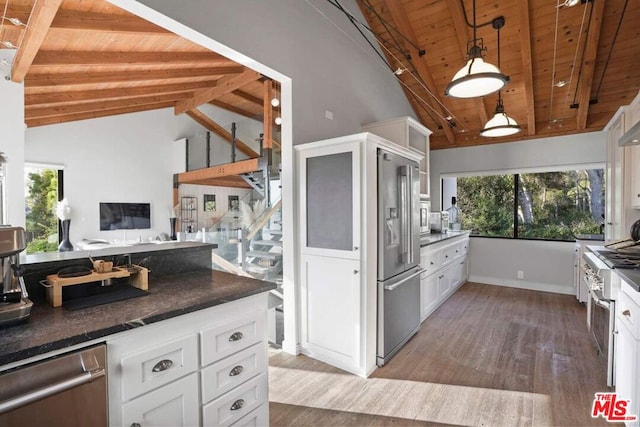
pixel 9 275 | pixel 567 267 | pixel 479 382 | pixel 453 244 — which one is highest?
pixel 9 275

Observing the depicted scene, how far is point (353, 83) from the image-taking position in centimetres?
394

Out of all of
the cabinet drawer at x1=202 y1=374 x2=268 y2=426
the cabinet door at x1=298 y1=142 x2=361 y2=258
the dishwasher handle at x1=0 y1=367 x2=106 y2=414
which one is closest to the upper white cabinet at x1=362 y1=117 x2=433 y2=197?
the cabinet door at x1=298 y1=142 x2=361 y2=258

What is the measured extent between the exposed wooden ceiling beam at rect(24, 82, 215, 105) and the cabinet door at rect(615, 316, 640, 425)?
6.65 m

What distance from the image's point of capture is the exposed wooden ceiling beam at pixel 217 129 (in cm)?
629

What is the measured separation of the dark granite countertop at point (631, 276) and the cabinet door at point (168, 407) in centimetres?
217

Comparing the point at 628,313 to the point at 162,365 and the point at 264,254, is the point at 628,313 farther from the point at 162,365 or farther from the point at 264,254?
the point at 264,254

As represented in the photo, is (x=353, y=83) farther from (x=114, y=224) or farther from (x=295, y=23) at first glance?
(x=114, y=224)

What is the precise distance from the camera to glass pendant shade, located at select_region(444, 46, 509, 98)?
2225 millimetres

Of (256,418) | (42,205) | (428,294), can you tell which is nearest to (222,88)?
(42,205)

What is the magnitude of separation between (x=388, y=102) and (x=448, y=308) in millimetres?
3156

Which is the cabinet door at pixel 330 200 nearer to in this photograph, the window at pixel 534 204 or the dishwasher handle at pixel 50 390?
the dishwasher handle at pixel 50 390

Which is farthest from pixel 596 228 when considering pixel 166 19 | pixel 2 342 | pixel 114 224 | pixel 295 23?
pixel 114 224

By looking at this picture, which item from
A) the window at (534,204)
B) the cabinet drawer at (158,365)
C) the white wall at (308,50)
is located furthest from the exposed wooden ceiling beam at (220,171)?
the cabinet drawer at (158,365)

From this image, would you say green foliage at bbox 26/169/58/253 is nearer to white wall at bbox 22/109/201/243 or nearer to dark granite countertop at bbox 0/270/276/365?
white wall at bbox 22/109/201/243
